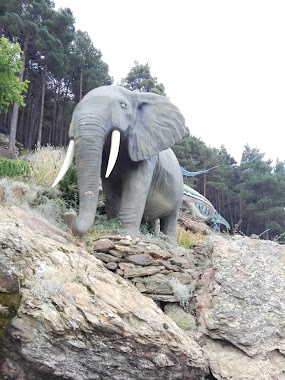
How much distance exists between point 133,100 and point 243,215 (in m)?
28.9

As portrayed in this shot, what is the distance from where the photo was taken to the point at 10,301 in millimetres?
3023

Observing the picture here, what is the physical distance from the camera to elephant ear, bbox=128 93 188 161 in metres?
5.39

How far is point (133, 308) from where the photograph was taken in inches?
135

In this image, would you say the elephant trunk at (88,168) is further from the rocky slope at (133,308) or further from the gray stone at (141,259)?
the gray stone at (141,259)

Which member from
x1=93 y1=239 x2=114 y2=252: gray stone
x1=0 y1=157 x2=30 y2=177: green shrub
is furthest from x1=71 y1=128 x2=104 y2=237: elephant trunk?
x1=0 y1=157 x2=30 y2=177: green shrub

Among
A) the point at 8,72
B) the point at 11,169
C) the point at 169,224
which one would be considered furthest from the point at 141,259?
the point at 8,72

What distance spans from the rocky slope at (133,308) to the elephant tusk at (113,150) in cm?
80

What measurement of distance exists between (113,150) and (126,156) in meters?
0.59

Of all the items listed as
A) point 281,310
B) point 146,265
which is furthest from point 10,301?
point 281,310

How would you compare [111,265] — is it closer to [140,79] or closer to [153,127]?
[153,127]

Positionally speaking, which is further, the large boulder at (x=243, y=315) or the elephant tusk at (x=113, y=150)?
the elephant tusk at (x=113, y=150)

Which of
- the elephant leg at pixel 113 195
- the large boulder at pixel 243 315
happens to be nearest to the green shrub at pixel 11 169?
the elephant leg at pixel 113 195

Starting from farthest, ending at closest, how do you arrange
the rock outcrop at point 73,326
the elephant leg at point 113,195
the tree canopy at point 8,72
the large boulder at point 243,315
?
1. the tree canopy at point 8,72
2. the elephant leg at point 113,195
3. the large boulder at point 243,315
4. the rock outcrop at point 73,326

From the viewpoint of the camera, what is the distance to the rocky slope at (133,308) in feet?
9.77
